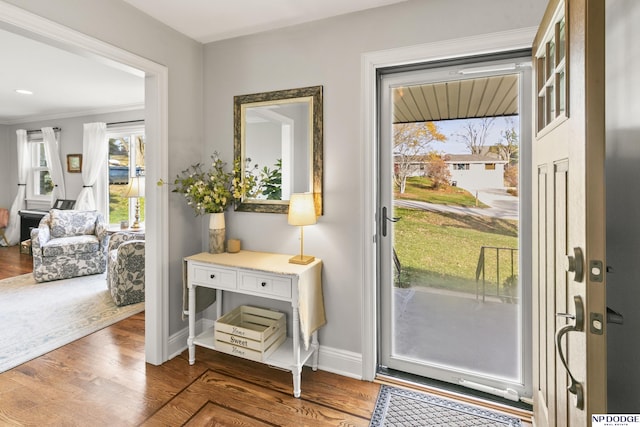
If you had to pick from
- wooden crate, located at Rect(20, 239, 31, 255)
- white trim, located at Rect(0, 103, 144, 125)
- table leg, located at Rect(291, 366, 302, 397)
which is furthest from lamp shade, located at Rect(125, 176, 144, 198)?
table leg, located at Rect(291, 366, 302, 397)

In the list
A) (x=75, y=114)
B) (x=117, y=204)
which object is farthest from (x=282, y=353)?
(x=75, y=114)

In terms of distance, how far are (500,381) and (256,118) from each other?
245 centimetres

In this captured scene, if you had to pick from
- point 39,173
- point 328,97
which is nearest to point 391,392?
point 328,97

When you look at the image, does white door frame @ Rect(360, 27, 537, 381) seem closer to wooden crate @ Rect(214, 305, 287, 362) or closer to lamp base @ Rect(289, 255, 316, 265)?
lamp base @ Rect(289, 255, 316, 265)

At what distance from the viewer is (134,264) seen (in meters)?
3.55

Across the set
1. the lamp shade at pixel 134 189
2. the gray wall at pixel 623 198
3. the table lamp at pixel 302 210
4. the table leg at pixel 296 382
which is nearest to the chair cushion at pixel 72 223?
the lamp shade at pixel 134 189

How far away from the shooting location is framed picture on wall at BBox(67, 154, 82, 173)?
5.88 m

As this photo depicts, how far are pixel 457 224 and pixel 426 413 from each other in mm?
1154

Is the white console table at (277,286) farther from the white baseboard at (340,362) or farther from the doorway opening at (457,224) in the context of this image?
the doorway opening at (457,224)

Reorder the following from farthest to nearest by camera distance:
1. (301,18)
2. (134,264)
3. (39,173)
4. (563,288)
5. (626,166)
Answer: (39,173) < (134,264) < (301,18) < (626,166) < (563,288)

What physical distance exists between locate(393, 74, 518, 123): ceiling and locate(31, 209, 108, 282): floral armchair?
4570 millimetres

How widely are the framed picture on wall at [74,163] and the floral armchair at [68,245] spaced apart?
1.38 metres

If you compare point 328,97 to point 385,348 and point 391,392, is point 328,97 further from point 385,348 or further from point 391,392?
point 391,392

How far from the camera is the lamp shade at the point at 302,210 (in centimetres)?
216
